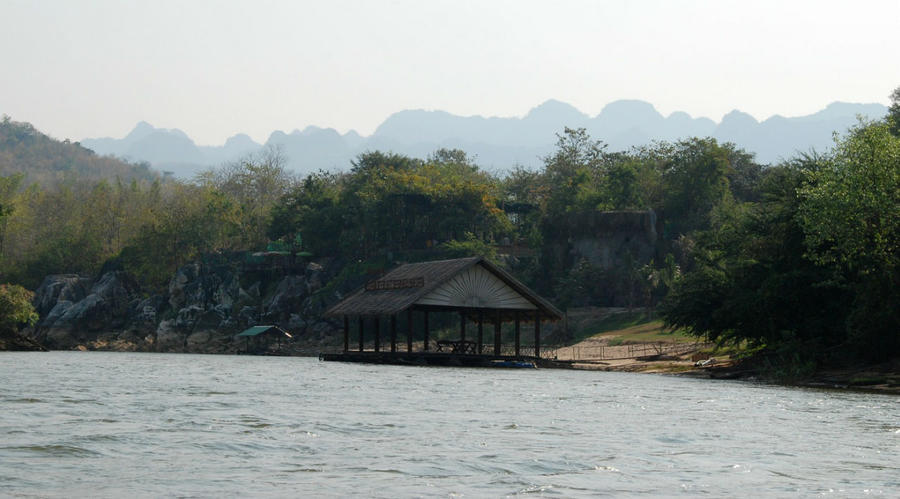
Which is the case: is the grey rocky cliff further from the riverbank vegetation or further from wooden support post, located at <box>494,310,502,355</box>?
wooden support post, located at <box>494,310,502,355</box>

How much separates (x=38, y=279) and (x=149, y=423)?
87092 mm

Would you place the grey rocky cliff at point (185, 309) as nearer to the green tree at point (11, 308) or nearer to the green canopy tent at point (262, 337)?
the green canopy tent at point (262, 337)

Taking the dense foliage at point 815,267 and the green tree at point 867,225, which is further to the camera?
the dense foliage at point 815,267

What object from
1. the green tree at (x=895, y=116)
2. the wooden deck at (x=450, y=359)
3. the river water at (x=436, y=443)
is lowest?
the river water at (x=436, y=443)

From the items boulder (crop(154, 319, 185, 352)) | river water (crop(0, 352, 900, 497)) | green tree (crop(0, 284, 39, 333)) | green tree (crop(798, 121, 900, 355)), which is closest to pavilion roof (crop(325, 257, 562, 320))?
green tree (crop(798, 121, 900, 355))

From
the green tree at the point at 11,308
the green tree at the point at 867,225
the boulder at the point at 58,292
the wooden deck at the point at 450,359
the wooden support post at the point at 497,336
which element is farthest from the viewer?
the boulder at the point at 58,292

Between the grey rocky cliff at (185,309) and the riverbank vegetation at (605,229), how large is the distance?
2727 millimetres

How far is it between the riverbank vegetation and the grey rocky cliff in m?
2.73

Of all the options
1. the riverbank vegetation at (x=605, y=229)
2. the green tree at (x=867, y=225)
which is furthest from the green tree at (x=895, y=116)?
the green tree at (x=867, y=225)

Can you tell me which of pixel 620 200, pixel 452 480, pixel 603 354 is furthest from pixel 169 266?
pixel 452 480

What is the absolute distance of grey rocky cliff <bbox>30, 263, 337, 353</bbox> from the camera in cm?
8369

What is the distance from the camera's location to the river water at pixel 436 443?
476 inches

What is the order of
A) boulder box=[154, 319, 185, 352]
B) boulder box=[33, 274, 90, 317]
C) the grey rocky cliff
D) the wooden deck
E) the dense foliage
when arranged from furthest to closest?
boulder box=[33, 274, 90, 317] → boulder box=[154, 319, 185, 352] → the grey rocky cliff → the wooden deck → the dense foliage

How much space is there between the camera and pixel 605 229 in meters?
77.2
